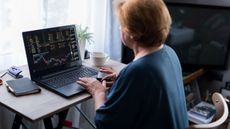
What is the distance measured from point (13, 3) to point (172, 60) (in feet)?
3.37

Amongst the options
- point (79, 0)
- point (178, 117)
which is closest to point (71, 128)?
point (79, 0)

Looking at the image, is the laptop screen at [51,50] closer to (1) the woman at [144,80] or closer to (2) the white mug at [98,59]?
(2) the white mug at [98,59]

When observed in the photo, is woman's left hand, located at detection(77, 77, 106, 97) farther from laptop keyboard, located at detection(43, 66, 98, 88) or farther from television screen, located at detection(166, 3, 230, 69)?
television screen, located at detection(166, 3, 230, 69)

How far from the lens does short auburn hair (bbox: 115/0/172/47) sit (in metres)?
1.22

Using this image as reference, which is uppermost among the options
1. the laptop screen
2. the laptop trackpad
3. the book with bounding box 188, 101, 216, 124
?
the laptop screen

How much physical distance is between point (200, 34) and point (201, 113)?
0.60m

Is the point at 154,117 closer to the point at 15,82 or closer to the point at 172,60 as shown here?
the point at 172,60

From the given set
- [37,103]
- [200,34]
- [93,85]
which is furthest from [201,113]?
[37,103]

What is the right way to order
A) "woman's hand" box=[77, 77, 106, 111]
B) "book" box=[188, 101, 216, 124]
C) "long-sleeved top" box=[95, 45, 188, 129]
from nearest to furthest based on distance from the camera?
"long-sleeved top" box=[95, 45, 188, 129] → "woman's hand" box=[77, 77, 106, 111] → "book" box=[188, 101, 216, 124]

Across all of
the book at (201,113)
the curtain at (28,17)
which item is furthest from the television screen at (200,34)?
the curtain at (28,17)

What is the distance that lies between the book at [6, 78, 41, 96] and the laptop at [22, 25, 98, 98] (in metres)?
Result: 0.05

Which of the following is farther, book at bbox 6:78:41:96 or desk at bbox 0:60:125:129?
book at bbox 6:78:41:96

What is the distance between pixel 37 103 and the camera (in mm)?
1436

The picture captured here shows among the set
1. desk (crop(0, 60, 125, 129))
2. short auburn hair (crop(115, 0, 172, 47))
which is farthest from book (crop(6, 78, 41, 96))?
short auburn hair (crop(115, 0, 172, 47))
